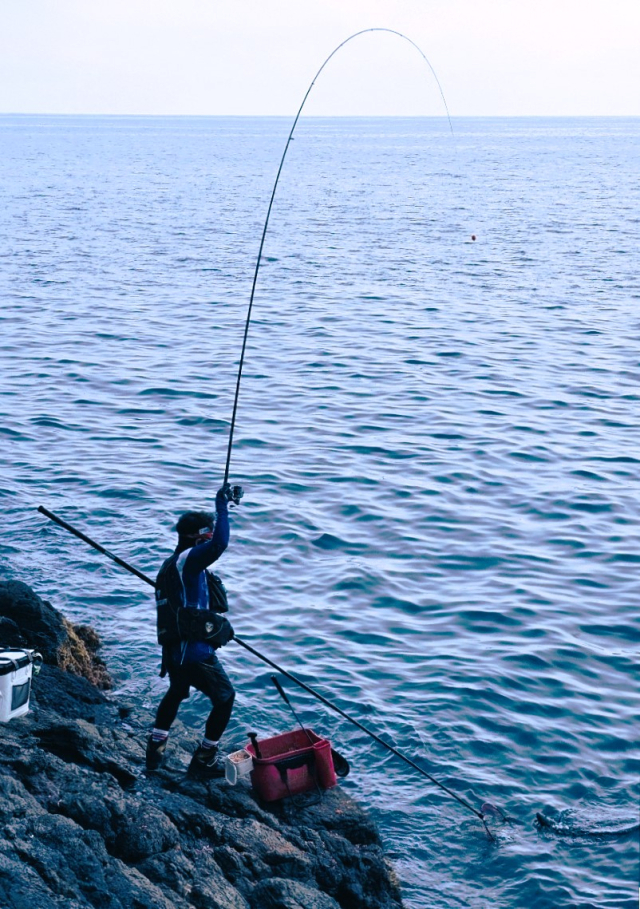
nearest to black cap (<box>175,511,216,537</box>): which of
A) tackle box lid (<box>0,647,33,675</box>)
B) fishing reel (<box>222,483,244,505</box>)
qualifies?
fishing reel (<box>222,483,244,505</box>)

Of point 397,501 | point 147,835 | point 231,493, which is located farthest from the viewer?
point 397,501

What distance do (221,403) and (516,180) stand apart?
182 feet

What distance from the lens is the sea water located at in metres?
8.20

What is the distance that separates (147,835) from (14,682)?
1503 mm

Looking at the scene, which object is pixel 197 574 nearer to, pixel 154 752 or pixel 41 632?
pixel 154 752

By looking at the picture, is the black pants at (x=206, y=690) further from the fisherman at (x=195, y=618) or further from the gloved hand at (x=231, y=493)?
the gloved hand at (x=231, y=493)

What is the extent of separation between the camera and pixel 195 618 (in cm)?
657

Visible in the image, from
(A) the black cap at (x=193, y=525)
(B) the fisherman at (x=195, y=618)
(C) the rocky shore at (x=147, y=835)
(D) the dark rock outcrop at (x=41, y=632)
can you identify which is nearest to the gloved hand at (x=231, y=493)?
(B) the fisherman at (x=195, y=618)

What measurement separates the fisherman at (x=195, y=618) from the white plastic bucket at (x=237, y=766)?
0.15 m

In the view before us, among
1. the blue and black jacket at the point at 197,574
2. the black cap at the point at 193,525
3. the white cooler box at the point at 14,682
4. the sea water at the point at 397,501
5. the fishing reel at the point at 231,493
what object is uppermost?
the fishing reel at the point at 231,493

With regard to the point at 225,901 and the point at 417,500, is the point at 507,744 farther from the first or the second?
the point at 417,500

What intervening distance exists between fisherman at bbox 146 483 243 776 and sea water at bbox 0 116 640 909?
67.5 inches

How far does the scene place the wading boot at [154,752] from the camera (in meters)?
6.86

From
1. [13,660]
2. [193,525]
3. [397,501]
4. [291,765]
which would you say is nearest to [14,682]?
[13,660]
